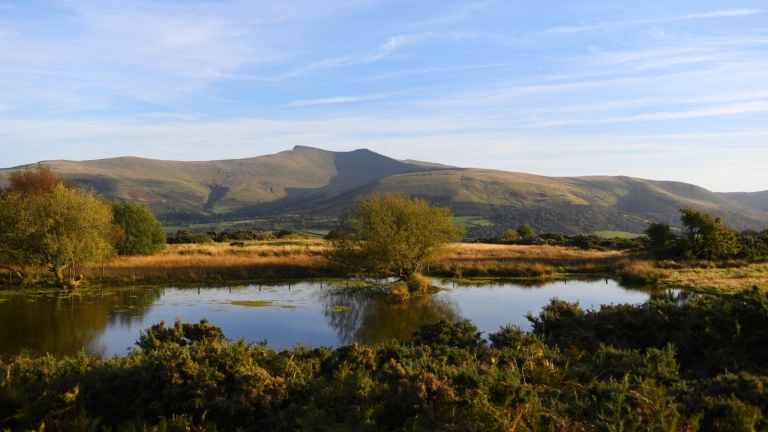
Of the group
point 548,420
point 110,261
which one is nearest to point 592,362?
point 548,420

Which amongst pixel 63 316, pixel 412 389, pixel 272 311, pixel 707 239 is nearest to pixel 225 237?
pixel 63 316

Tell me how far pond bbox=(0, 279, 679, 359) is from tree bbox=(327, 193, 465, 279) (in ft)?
8.47

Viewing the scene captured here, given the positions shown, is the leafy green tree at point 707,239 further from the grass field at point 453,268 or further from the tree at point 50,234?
the tree at point 50,234

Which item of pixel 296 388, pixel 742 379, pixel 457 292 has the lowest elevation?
pixel 457 292

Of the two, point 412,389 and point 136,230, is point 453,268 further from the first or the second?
point 412,389

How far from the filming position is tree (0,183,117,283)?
32.7 m

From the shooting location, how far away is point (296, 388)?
8742 millimetres

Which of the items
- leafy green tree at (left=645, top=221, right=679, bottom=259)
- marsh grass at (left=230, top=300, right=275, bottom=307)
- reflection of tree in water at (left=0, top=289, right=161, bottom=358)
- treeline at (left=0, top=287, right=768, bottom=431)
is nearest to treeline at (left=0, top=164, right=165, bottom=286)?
reflection of tree in water at (left=0, top=289, right=161, bottom=358)

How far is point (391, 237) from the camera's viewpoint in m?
36.6

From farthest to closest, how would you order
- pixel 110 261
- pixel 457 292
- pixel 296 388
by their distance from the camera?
pixel 110 261 < pixel 457 292 < pixel 296 388

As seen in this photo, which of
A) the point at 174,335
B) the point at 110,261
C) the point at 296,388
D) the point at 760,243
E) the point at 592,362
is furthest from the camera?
the point at 760,243

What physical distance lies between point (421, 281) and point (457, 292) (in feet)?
7.43

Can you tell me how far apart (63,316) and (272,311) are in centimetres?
928

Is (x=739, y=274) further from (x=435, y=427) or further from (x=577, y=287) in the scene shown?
(x=435, y=427)
